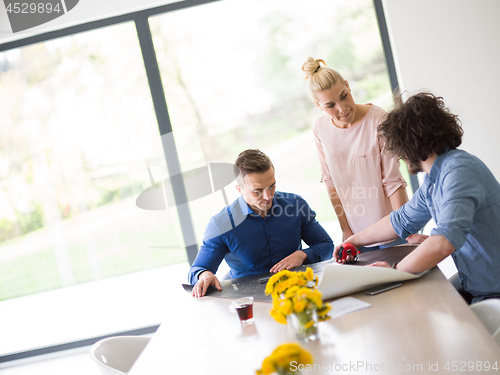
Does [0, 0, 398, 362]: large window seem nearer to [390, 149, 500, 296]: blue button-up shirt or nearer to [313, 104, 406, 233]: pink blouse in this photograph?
[313, 104, 406, 233]: pink blouse

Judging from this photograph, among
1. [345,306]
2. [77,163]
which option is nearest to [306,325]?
[345,306]

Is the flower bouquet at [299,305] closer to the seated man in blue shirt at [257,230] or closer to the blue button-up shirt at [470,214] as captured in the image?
the blue button-up shirt at [470,214]

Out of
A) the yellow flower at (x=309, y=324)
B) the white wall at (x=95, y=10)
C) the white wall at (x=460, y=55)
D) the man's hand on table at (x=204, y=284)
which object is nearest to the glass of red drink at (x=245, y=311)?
the yellow flower at (x=309, y=324)

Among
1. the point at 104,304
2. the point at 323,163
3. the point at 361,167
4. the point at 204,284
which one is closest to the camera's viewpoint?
the point at 204,284

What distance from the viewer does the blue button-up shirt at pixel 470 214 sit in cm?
143

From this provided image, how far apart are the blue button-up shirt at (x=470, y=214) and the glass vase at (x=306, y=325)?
535 mm

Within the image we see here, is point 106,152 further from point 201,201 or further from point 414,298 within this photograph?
point 414,298

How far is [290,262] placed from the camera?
6.71 ft

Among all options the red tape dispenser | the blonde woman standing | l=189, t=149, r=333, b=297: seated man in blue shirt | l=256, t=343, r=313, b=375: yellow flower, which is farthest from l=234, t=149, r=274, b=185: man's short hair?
l=256, t=343, r=313, b=375: yellow flower

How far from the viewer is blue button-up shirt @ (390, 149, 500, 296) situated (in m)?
1.43

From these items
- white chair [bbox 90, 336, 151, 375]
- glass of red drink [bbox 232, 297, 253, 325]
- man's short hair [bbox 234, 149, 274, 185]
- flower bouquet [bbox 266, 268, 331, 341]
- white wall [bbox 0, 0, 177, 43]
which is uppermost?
white wall [bbox 0, 0, 177, 43]

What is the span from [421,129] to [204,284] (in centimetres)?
113

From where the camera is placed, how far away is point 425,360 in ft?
3.38

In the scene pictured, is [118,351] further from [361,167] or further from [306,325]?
[361,167]
